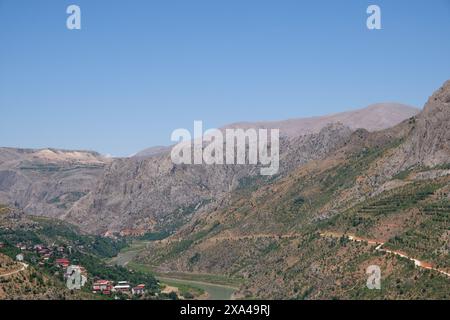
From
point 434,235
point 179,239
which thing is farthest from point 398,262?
point 179,239

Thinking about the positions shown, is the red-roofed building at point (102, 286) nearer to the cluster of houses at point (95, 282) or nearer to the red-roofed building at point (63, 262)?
the cluster of houses at point (95, 282)

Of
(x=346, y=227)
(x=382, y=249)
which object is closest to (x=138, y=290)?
(x=346, y=227)

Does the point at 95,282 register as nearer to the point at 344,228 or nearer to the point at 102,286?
the point at 102,286


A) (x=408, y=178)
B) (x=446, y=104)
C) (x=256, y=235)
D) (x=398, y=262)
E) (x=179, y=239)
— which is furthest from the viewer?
(x=179, y=239)

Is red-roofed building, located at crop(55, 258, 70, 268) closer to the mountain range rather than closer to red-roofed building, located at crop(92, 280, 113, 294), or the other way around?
red-roofed building, located at crop(92, 280, 113, 294)

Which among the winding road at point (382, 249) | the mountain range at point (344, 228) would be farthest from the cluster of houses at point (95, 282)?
the winding road at point (382, 249)
